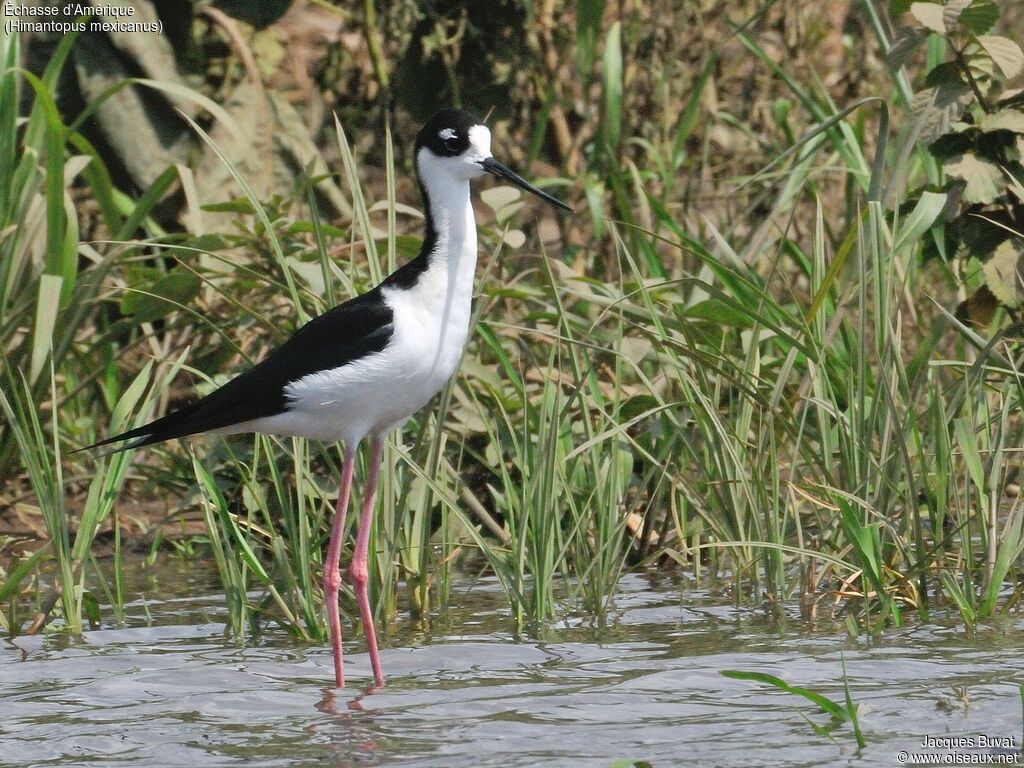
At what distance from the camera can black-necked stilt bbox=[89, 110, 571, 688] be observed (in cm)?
386

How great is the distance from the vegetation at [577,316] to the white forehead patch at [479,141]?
248mm

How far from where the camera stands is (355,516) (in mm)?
4477

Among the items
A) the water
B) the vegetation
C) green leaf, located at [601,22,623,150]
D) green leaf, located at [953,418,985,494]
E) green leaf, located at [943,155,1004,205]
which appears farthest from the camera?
green leaf, located at [601,22,623,150]

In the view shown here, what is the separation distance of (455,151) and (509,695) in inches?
56.8

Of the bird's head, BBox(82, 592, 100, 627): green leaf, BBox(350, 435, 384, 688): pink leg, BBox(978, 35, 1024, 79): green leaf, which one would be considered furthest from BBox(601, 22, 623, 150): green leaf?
BBox(82, 592, 100, 627): green leaf

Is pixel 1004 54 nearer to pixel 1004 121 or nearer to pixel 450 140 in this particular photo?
pixel 1004 121

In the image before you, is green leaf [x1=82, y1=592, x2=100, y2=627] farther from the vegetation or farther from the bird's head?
the bird's head

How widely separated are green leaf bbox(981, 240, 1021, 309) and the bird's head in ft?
4.43

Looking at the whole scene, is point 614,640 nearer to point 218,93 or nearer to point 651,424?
point 651,424

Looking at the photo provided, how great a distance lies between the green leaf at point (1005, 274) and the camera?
4.43m

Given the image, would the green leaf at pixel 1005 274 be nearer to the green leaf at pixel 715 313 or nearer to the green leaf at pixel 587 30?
the green leaf at pixel 715 313

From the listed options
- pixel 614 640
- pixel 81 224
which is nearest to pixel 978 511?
pixel 614 640

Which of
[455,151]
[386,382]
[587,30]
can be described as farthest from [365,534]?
[587,30]

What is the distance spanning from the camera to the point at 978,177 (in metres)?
4.40
